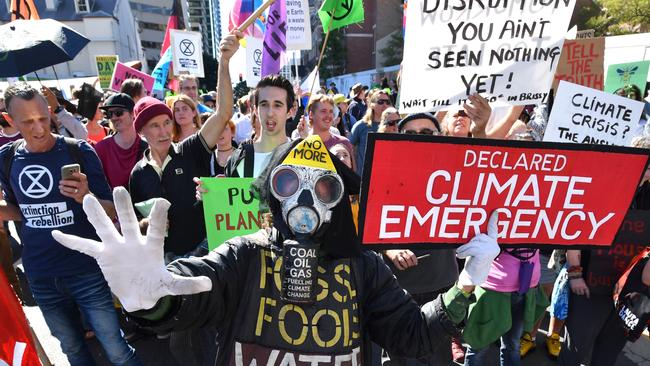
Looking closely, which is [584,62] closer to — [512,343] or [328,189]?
[512,343]

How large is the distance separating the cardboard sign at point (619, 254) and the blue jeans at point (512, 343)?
498mm

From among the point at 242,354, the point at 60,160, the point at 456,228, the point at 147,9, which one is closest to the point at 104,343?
the point at 60,160

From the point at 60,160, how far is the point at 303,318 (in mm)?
1896

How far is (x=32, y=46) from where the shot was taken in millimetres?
3148

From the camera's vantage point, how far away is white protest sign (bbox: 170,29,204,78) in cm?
848

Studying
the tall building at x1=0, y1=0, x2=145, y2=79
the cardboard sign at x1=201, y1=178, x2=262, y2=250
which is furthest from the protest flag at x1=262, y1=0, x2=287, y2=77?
the tall building at x1=0, y1=0, x2=145, y2=79

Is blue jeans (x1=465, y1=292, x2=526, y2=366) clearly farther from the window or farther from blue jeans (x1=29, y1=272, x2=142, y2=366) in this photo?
the window

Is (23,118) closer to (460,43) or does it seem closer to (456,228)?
(456,228)

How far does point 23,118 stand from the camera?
2.37 meters

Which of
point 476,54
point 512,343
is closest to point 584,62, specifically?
point 476,54

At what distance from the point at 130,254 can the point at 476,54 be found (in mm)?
2254

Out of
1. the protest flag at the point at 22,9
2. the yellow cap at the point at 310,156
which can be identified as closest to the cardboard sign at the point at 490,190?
the yellow cap at the point at 310,156

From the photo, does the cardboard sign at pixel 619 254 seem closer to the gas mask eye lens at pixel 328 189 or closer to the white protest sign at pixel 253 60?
the gas mask eye lens at pixel 328 189

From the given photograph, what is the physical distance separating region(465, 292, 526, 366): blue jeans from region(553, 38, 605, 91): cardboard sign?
6.70ft
